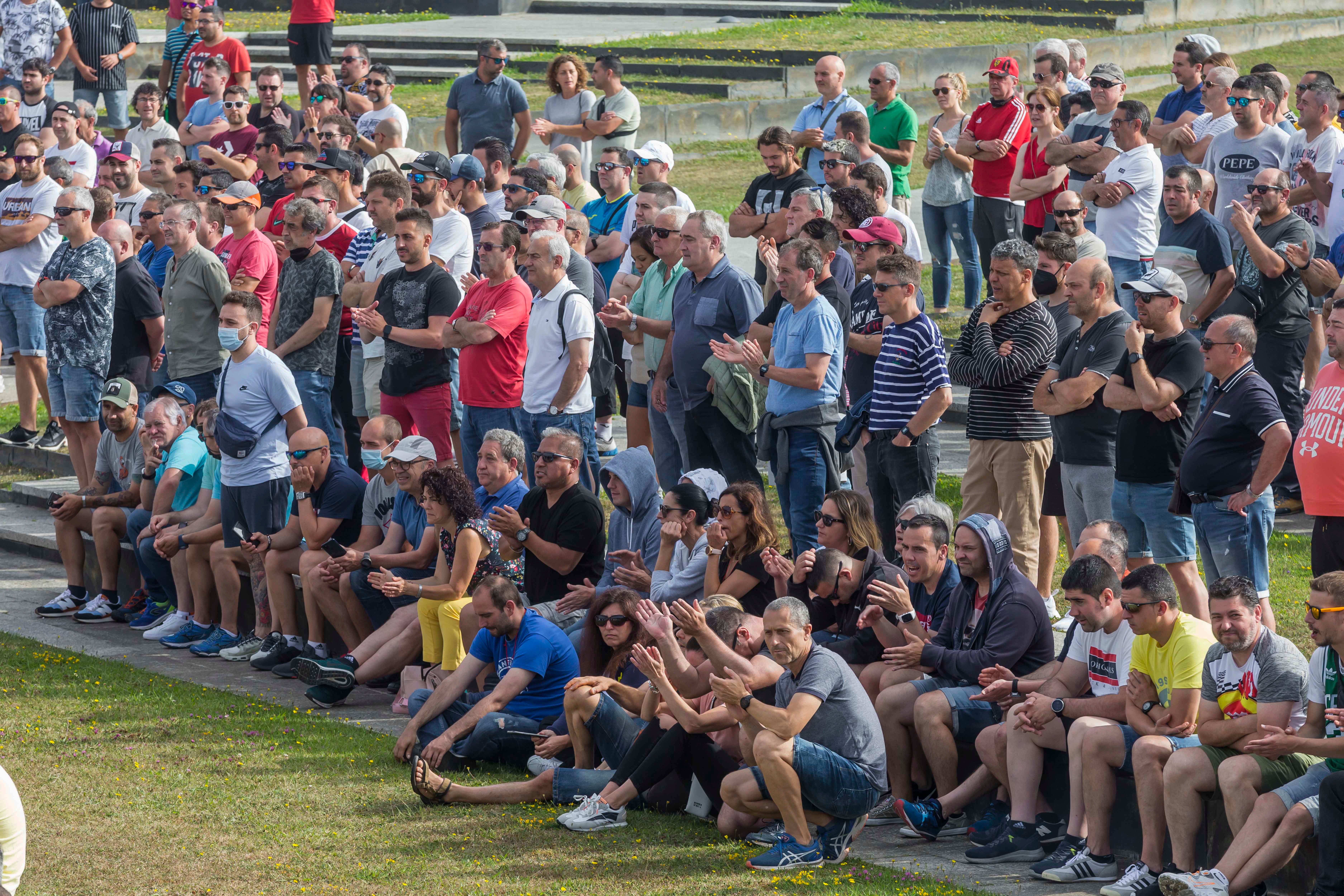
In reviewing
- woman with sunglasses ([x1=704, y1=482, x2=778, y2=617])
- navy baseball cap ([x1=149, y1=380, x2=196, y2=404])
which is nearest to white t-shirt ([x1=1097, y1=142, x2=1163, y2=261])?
woman with sunglasses ([x1=704, y1=482, x2=778, y2=617])

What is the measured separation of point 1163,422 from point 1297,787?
8.66ft

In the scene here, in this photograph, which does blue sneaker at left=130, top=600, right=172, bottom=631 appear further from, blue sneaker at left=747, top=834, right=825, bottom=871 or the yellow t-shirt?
the yellow t-shirt

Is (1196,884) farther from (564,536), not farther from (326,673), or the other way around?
(326,673)

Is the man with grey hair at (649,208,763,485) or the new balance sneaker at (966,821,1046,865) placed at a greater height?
the man with grey hair at (649,208,763,485)

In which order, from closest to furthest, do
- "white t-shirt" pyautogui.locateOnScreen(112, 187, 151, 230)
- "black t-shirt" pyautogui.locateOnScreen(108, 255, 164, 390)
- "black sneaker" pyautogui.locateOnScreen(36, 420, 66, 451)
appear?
1. "black t-shirt" pyautogui.locateOnScreen(108, 255, 164, 390)
2. "white t-shirt" pyautogui.locateOnScreen(112, 187, 151, 230)
3. "black sneaker" pyautogui.locateOnScreen(36, 420, 66, 451)

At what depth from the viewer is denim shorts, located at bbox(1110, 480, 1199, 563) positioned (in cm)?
927

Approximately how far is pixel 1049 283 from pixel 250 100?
17057mm

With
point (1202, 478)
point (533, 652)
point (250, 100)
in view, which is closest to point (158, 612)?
point (533, 652)

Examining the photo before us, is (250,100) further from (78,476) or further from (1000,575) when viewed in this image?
(1000,575)

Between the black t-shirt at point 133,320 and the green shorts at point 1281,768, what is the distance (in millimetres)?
9817

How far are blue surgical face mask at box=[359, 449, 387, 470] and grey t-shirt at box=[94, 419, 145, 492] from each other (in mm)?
2357

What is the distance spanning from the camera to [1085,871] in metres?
7.66

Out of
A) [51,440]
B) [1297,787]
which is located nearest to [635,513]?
[1297,787]

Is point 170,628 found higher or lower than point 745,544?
lower
